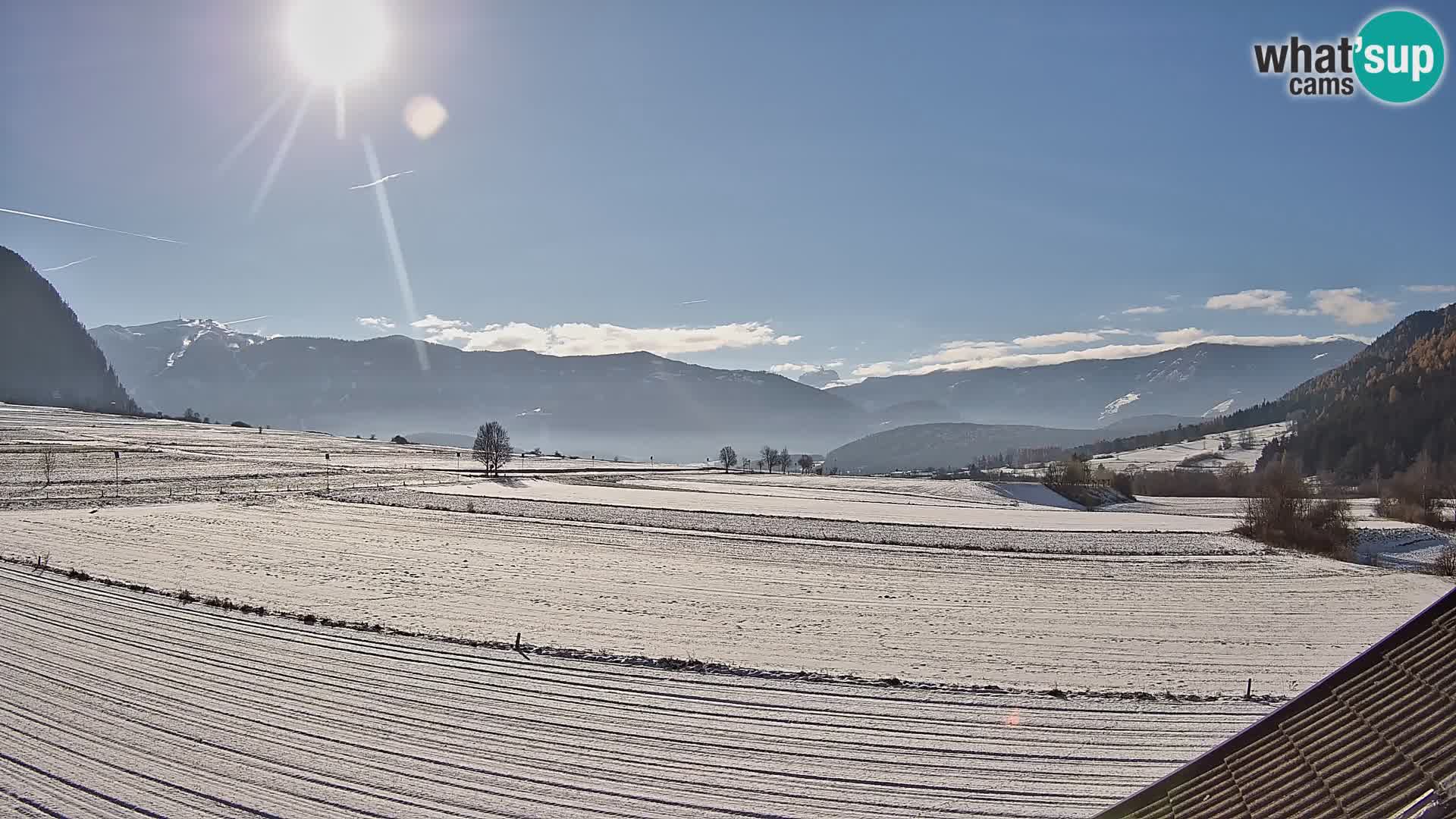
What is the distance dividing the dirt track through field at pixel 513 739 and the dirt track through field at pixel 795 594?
2662mm

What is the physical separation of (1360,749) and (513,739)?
1301cm

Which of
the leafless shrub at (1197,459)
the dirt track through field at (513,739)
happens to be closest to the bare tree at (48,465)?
the dirt track through field at (513,739)

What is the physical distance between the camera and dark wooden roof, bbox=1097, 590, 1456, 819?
14.1 ft

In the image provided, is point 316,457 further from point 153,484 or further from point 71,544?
point 71,544

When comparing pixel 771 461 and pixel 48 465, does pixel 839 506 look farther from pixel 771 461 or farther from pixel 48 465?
pixel 771 461

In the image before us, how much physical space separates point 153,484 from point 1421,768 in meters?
79.4

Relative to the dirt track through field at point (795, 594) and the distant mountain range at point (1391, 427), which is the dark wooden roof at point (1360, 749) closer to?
the dirt track through field at point (795, 594)

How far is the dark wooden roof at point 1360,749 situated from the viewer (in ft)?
14.1

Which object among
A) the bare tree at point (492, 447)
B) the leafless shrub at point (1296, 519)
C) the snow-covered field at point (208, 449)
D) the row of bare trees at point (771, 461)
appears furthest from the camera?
the row of bare trees at point (771, 461)

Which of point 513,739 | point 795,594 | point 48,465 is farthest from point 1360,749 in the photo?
point 48,465

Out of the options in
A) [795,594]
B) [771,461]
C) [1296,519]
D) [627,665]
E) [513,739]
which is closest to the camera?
[513,739]

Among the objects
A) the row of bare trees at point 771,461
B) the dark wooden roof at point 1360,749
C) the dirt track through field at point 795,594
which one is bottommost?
the dirt track through field at point 795,594

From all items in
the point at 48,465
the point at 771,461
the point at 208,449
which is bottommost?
the point at 771,461

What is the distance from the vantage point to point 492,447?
98.6 m
